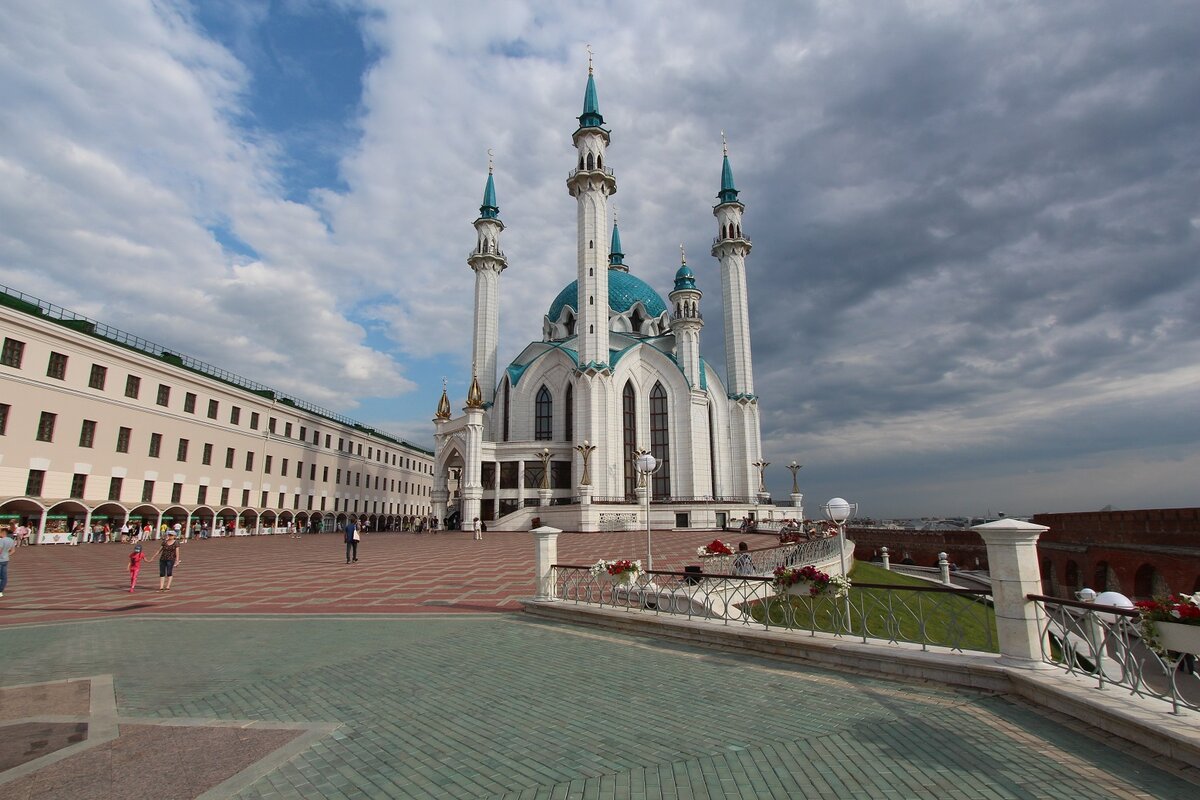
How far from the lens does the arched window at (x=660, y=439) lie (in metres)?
43.4

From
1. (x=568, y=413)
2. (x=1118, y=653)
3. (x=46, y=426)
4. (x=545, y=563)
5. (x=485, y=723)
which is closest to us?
(x=485, y=723)

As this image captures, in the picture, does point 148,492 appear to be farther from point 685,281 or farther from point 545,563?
point 685,281

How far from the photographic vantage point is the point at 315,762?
400cm

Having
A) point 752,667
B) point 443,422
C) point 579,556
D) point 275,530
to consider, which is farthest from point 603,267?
point 752,667

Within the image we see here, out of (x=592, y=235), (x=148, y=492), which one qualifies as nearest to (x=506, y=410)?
(x=592, y=235)

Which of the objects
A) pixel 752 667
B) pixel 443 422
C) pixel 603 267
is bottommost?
pixel 752 667

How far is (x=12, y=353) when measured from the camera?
78.3ft

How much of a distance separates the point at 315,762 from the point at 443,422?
130 ft

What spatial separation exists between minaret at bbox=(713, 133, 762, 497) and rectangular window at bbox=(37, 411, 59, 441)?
1519 inches

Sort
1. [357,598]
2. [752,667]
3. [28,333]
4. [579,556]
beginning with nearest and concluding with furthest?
[752,667] → [357,598] → [579,556] → [28,333]

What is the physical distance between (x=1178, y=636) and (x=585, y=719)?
4.44m

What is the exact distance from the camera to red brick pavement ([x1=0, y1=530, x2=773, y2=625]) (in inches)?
408

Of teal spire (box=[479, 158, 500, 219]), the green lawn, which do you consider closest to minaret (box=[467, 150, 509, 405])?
teal spire (box=[479, 158, 500, 219])

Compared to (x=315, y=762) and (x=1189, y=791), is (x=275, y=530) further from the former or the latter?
(x=1189, y=791)
